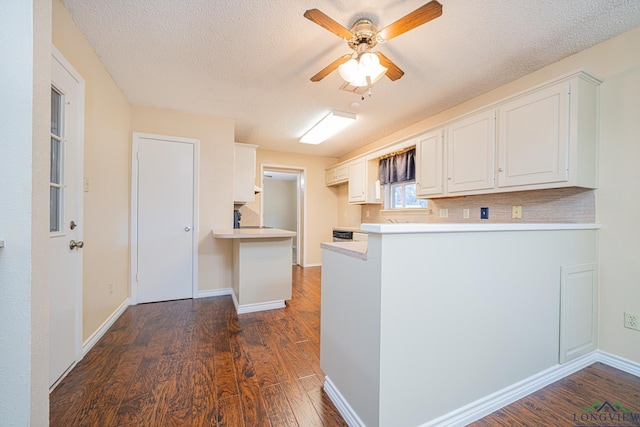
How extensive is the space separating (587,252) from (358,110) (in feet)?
8.52

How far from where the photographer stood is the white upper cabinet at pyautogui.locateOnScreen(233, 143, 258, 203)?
374 centimetres

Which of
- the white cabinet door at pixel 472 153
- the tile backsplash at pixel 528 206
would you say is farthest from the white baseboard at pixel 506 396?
the white cabinet door at pixel 472 153

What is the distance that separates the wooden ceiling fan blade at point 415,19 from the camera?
52.3 inches

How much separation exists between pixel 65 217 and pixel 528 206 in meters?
3.74

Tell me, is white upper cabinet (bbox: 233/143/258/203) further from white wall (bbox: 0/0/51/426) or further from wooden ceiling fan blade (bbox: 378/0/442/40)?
white wall (bbox: 0/0/51/426)

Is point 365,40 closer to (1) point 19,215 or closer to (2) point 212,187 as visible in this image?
(1) point 19,215

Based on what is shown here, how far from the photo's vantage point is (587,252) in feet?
6.23

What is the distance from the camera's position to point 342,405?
138cm

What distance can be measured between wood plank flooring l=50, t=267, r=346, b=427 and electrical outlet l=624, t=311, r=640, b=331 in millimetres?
2196

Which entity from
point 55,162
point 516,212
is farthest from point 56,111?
point 516,212

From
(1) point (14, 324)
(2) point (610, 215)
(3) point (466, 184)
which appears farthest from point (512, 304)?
(1) point (14, 324)

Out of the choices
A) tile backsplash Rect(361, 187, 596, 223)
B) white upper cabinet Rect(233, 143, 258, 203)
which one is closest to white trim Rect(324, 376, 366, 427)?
tile backsplash Rect(361, 187, 596, 223)

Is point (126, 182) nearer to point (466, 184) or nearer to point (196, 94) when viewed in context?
point (196, 94)

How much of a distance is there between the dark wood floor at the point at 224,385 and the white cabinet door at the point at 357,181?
267 cm
